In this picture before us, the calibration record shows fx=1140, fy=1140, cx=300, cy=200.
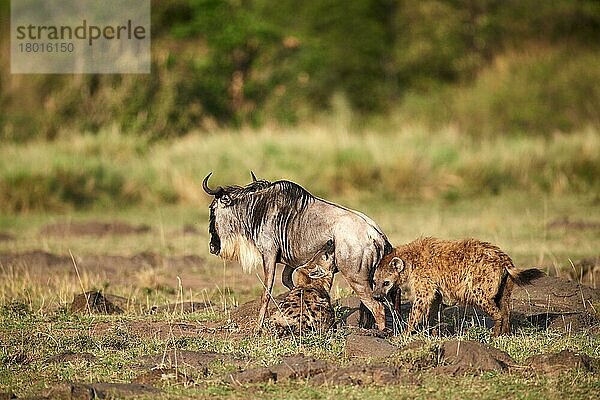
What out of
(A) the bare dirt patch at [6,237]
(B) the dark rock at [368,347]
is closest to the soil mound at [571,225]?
(A) the bare dirt patch at [6,237]

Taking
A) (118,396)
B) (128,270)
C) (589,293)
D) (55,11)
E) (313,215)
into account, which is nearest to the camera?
(118,396)

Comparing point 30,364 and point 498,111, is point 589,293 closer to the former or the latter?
point 30,364

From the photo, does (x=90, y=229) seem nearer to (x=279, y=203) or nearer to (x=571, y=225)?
(x=571, y=225)

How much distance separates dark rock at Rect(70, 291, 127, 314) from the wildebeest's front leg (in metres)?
2.06

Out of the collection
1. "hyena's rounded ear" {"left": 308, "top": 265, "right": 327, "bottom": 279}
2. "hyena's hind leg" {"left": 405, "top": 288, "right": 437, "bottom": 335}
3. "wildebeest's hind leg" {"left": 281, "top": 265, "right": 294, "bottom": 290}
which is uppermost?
"hyena's rounded ear" {"left": 308, "top": 265, "right": 327, "bottom": 279}

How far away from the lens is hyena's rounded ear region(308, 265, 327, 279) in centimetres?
965

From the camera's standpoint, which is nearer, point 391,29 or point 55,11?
point 55,11

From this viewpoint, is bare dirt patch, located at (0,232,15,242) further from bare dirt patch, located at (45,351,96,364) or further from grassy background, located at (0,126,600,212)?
bare dirt patch, located at (45,351,96,364)

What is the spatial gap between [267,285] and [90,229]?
9449mm

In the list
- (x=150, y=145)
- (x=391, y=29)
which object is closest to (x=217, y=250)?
(x=150, y=145)

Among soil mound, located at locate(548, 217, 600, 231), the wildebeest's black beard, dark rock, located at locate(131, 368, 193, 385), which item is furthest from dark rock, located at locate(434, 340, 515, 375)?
soil mound, located at locate(548, 217, 600, 231)

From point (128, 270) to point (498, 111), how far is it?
19401 millimetres

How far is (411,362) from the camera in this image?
27.3 ft

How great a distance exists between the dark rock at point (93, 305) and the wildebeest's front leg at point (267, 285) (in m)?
2.06
